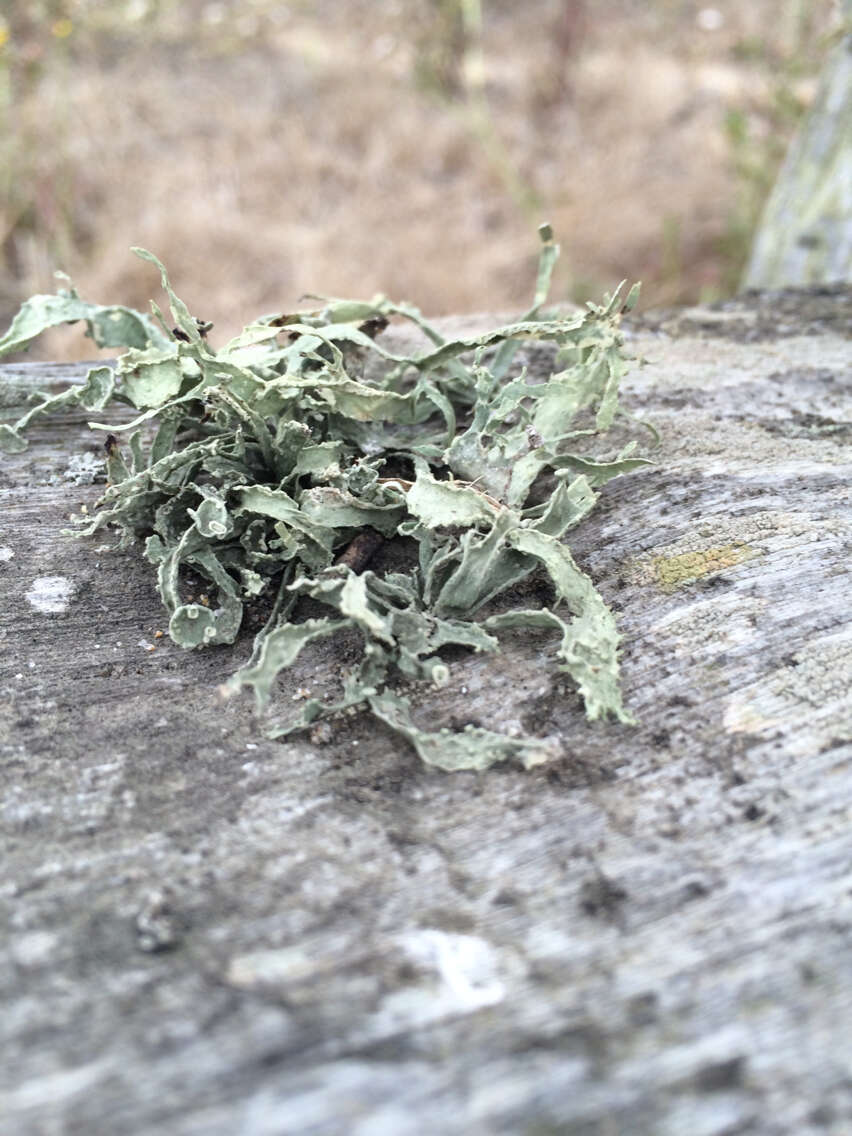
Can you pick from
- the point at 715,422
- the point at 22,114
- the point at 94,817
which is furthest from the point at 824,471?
the point at 22,114

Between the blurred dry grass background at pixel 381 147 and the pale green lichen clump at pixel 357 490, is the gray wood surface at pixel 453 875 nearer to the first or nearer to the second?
the pale green lichen clump at pixel 357 490

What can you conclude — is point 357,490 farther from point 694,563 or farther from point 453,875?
point 453,875

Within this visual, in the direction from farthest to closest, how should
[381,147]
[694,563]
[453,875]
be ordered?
[381,147] < [694,563] < [453,875]

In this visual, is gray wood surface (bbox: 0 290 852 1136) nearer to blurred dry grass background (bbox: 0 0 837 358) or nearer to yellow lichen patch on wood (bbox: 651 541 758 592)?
yellow lichen patch on wood (bbox: 651 541 758 592)

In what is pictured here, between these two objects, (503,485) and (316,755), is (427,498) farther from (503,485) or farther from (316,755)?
(316,755)

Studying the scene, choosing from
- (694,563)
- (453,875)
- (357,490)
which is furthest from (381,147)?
(453,875)

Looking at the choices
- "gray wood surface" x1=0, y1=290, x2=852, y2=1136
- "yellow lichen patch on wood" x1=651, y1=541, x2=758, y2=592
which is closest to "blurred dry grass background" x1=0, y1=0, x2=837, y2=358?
"yellow lichen patch on wood" x1=651, y1=541, x2=758, y2=592
